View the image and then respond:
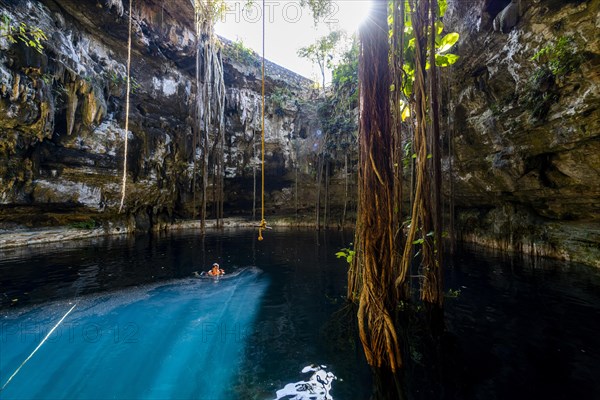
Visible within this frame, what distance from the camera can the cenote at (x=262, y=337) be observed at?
2.87m

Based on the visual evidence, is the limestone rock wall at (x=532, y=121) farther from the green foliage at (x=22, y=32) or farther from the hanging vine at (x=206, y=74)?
the green foliage at (x=22, y=32)

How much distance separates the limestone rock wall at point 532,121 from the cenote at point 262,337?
2.63 m

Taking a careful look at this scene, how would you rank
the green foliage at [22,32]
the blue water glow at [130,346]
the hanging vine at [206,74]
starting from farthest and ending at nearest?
the hanging vine at [206,74] < the green foliage at [22,32] < the blue water glow at [130,346]

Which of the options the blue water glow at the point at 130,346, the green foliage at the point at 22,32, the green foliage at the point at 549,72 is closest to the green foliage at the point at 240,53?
the green foliage at the point at 22,32

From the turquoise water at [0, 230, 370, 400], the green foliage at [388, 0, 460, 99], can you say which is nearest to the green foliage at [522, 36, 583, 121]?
the green foliage at [388, 0, 460, 99]

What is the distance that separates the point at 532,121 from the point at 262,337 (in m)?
9.78

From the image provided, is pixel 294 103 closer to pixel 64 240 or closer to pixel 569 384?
pixel 64 240

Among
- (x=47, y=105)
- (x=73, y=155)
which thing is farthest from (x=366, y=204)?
(x=73, y=155)

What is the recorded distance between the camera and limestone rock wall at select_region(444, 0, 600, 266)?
649 centimetres

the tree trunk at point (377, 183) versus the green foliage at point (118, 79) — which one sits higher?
the green foliage at point (118, 79)

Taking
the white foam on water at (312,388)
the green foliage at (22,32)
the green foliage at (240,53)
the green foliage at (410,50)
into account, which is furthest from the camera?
the green foliage at (240,53)

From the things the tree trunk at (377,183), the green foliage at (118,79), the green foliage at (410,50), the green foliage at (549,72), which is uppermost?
the green foliage at (118,79)

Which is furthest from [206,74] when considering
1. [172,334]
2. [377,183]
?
[377,183]

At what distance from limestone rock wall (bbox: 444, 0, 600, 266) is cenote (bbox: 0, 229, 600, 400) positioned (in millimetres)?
2631
